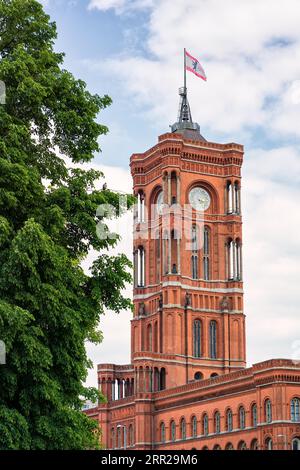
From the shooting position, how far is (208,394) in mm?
77688

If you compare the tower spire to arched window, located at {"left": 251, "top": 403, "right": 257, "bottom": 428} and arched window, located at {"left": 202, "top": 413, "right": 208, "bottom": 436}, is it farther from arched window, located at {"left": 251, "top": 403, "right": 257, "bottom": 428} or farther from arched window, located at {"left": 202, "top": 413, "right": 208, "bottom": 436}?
arched window, located at {"left": 251, "top": 403, "right": 257, "bottom": 428}

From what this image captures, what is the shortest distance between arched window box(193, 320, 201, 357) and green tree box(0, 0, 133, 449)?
6736cm

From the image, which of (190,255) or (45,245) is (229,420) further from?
(45,245)

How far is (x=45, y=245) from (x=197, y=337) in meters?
73.1

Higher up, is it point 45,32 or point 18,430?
point 45,32

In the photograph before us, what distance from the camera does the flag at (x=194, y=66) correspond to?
9406 cm

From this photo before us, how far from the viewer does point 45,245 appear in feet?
73.1

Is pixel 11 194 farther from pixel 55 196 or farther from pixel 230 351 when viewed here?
pixel 230 351

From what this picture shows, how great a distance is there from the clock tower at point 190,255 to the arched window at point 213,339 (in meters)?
0.10

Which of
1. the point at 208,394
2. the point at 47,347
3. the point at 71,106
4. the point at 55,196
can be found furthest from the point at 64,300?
the point at 208,394
